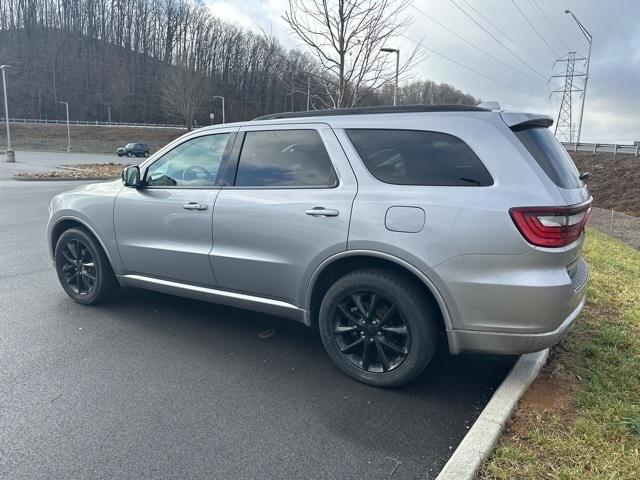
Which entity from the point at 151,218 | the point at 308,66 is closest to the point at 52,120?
the point at 308,66

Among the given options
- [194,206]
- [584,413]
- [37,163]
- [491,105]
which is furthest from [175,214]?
[37,163]

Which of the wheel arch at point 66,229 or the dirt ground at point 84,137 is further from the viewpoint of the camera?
the dirt ground at point 84,137

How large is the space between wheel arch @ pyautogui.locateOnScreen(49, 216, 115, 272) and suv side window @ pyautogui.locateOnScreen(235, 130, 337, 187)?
169cm

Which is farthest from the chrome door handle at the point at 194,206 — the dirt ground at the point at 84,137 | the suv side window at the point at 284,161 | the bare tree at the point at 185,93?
the bare tree at the point at 185,93

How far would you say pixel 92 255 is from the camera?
454 cm

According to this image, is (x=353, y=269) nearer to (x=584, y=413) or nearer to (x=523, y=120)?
(x=523, y=120)

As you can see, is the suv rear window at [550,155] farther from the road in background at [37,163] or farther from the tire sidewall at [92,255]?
the road in background at [37,163]

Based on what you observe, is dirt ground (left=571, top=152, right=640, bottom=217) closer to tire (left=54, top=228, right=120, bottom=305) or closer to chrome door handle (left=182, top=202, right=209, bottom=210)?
chrome door handle (left=182, top=202, right=209, bottom=210)

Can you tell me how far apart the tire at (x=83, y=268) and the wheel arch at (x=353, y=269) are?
7.52ft

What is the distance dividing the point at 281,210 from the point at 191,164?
3.84 ft

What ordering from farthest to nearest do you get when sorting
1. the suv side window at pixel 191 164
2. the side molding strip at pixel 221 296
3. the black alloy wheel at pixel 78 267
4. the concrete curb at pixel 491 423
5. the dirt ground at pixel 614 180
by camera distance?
the dirt ground at pixel 614 180 → the black alloy wheel at pixel 78 267 → the suv side window at pixel 191 164 → the side molding strip at pixel 221 296 → the concrete curb at pixel 491 423

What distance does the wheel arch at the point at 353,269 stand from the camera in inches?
113

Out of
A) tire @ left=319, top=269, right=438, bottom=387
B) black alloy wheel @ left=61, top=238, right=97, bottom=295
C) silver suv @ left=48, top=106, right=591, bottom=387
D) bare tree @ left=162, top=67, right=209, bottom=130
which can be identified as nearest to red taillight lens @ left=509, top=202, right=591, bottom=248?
silver suv @ left=48, top=106, right=591, bottom=387

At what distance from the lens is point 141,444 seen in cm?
257
